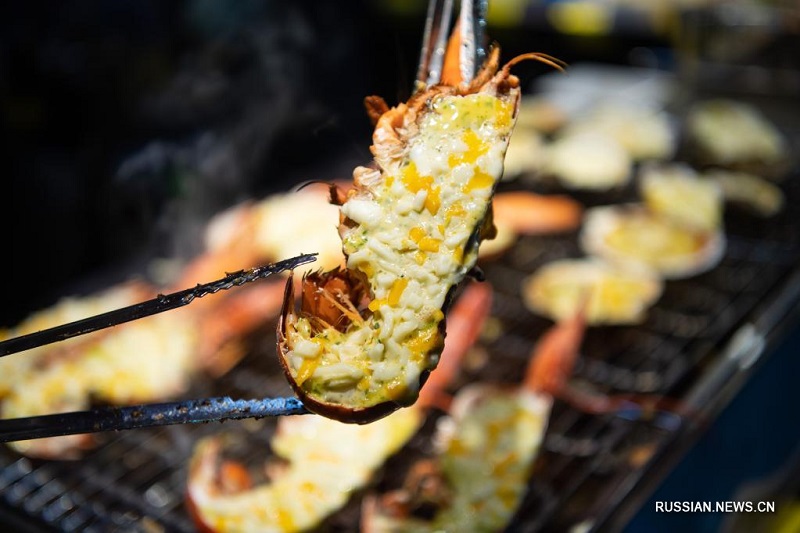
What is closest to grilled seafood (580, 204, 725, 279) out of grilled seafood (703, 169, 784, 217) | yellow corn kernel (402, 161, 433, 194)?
grilled seafood (703, 169, 784, 217)

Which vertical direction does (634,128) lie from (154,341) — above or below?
above

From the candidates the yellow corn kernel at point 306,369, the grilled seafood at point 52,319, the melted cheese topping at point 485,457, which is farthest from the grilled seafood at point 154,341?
the yellow corn kernel at point 306,369

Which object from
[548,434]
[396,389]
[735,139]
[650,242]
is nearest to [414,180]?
[396,389]

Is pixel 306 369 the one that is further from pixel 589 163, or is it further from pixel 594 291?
pixel 589 163

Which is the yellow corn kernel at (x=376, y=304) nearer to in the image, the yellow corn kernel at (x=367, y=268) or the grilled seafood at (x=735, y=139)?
the yellow corn kernel at (x=367, y=268)

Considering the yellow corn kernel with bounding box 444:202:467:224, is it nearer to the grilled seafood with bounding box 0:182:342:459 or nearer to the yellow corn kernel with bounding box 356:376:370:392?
the yellow corn kernel with bounding box 356:376:370:392

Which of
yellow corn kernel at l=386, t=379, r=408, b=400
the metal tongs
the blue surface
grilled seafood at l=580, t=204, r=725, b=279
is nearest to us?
the metal tongs
